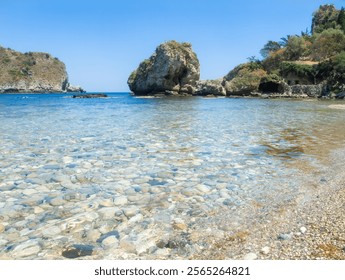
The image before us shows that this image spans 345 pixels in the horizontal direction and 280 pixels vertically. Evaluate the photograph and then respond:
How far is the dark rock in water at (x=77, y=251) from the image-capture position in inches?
158

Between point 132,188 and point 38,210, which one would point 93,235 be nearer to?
point 38,210

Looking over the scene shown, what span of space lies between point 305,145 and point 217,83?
7896 cm

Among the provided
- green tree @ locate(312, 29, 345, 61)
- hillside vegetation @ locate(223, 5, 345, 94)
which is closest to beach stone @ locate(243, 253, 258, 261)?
hillside vegetation @ locate(223, 5, 345, 94)

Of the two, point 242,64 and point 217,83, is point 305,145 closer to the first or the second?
point 217,83

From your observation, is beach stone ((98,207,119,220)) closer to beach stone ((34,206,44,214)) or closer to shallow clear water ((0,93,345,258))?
shallow clear water ((0,93,345,258))

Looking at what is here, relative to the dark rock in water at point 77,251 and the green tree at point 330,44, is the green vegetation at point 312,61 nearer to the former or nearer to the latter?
the green tree at point 330,44

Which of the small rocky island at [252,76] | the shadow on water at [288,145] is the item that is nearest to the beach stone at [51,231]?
the shadow on water at [288,145]

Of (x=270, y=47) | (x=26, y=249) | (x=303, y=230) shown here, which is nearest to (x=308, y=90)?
(x=270, y=47)

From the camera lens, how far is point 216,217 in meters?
5.29

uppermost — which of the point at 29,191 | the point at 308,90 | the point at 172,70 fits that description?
the point at 172,70

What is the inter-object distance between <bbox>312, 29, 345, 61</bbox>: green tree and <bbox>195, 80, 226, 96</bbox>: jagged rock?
39875 millimetres

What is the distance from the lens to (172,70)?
293 ft

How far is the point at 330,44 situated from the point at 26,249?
113 metres
